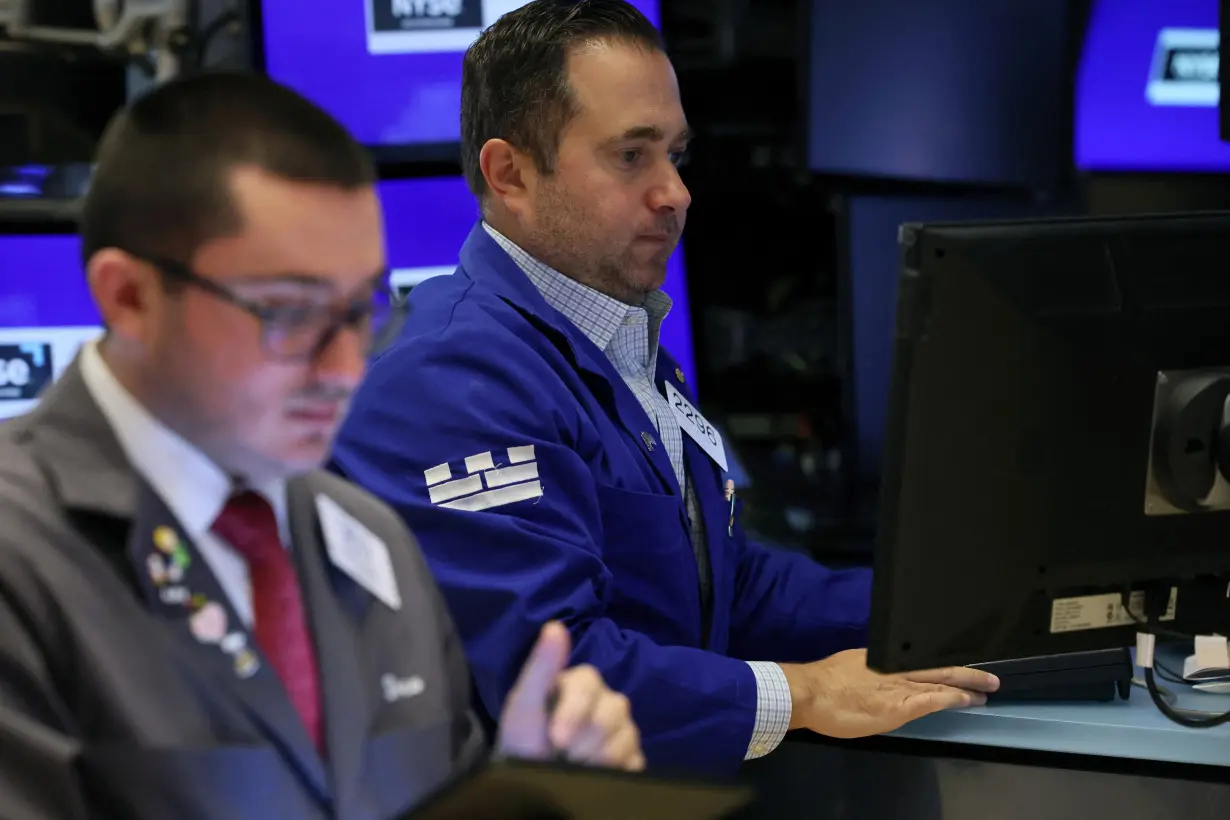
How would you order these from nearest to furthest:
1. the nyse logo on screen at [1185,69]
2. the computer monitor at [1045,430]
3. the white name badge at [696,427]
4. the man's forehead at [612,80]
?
the computer monitor at [1045,430] → the man's forehead at [612,80] → the white name badge at [696,427] → the nyse logo on screen at [1185,69]

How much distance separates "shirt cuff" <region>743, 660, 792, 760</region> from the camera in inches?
58.9

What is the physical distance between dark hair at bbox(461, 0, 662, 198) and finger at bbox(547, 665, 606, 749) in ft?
2.73

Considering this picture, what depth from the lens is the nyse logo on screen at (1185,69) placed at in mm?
2543

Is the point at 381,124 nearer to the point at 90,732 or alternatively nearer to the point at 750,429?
the point at 750,429

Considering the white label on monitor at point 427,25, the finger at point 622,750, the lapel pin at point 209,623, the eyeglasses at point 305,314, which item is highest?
the white label on monitor at point 427,25

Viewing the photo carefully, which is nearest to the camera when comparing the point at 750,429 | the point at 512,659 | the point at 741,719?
the point at 512,659

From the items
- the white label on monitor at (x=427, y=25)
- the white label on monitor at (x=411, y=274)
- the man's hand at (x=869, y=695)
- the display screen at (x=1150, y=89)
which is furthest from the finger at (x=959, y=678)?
the display screen at (x=1150, y=89)

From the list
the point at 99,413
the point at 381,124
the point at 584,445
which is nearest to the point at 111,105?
the point at 381,124

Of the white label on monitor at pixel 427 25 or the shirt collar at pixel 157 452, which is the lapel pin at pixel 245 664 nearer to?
the shirt collar at pixel 157 452

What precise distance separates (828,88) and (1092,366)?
1.57 m

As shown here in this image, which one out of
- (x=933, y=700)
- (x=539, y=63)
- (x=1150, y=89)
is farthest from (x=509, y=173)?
(x=1150, y=89)

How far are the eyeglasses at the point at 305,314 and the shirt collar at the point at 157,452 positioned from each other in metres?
0.08

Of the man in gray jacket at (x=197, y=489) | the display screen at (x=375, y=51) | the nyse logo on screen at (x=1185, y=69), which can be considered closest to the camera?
the man in gray jacket at (x=197, y=489)

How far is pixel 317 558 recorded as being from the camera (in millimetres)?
920
